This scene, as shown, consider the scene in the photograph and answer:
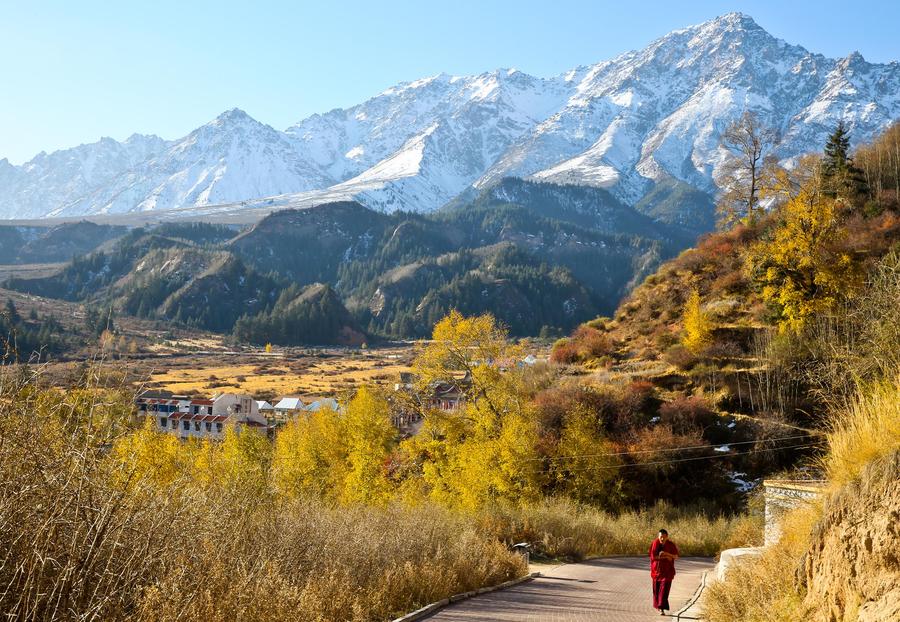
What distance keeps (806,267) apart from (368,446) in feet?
88.5

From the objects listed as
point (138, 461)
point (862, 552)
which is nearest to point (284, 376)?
point (138, 461)

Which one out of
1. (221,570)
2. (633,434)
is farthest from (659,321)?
(221,570)

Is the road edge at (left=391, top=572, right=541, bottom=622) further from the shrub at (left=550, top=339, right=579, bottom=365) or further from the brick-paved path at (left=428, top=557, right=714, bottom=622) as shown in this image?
the shrub at (left=550, top=339, right=579, bottom=365)

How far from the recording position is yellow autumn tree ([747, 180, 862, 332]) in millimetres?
40188

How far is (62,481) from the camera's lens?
20.7 feet

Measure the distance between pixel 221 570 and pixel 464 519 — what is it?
14.3m

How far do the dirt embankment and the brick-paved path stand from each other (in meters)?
5.81

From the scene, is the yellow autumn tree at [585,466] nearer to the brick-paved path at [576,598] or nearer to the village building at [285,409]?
the brick-paved path at [576,598]

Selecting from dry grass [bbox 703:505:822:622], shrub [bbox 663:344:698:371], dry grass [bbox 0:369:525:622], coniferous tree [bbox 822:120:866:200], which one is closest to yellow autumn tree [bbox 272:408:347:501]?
shrub [bbox 663:344:698:371]

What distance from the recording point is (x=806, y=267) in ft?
137

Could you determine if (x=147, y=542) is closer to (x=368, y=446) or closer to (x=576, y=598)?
(x=576, y=598)

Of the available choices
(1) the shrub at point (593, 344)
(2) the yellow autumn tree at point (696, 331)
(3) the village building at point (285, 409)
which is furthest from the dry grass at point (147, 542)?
(3) the village building at point (285, 409)

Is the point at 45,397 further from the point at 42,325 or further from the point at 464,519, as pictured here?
the point at 42,325

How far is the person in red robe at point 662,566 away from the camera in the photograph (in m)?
13.0
